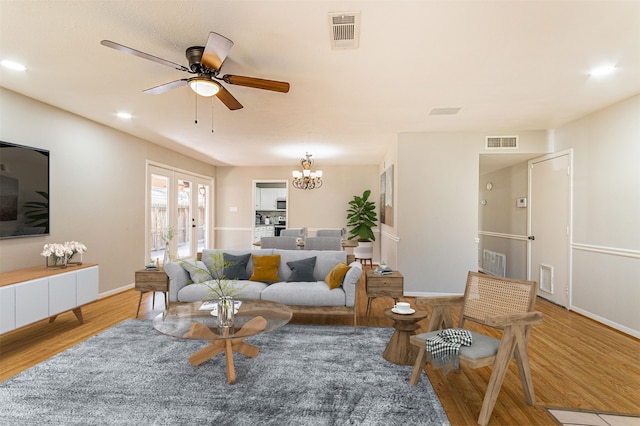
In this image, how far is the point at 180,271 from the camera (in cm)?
383

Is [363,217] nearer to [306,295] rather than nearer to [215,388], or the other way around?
A: [306,295]

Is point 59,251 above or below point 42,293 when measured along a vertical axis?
above

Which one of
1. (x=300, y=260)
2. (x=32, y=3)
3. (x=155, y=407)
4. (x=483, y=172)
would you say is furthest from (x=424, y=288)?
(x=32, y=3)

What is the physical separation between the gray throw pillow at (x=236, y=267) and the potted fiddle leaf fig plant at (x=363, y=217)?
4334 millimetres

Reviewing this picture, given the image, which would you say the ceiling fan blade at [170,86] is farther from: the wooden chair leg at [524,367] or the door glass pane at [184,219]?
the door glass pane at [184,219]

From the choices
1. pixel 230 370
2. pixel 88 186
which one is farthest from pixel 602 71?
pixel 88 186

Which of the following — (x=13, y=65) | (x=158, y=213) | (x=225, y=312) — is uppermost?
(x=13, y=65)

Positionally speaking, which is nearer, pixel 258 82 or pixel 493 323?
pixel 493 323

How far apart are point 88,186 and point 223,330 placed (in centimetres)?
361

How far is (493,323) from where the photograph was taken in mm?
2070

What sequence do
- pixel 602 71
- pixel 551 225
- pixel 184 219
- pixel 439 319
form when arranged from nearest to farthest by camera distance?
pixel 439 319, pixel 602 71, pixel 551 225, pixel 184 219

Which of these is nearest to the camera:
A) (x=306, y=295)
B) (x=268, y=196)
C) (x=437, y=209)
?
(x=306, y=295)

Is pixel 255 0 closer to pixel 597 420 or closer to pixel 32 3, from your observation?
pixel 32 3

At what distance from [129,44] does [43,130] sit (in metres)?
2.36
